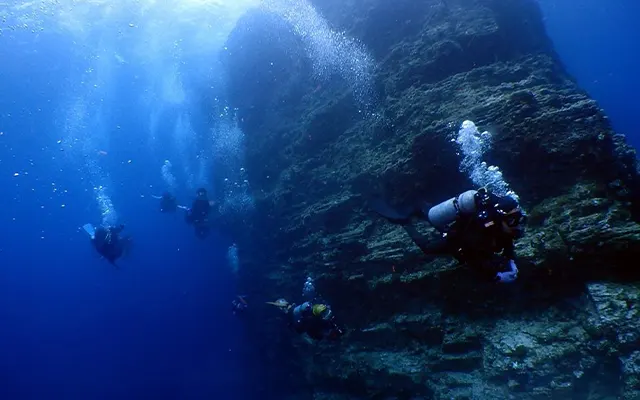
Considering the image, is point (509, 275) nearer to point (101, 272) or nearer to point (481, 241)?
point (481, 241)

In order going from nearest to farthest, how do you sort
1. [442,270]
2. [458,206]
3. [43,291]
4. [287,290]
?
[458,206] → [442,270] → [287,290] → [43,291]

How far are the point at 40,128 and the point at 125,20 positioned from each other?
20.6 meters

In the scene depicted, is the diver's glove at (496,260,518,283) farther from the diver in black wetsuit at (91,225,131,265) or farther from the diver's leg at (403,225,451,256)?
the diver in black wetsuit at (91,225,131,265)

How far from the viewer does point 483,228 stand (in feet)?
12.9

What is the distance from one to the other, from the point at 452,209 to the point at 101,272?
9857cm

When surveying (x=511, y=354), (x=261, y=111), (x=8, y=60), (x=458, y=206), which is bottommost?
(x=511, y=354)

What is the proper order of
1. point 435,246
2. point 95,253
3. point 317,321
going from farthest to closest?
point 95,253 → point 317,321 → point 435,246

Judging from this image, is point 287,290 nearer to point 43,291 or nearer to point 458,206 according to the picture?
point 458,206

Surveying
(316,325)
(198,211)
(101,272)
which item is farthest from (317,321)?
(101,272)

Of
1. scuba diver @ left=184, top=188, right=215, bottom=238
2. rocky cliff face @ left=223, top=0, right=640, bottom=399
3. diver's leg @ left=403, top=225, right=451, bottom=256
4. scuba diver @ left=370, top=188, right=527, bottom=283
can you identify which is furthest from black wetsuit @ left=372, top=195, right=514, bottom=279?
scuba diver @ left=184, top=188, right=215, bottom=238

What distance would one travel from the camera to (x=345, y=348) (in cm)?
1034

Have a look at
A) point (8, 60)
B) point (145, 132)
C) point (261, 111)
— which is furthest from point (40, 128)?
point (261, 111)

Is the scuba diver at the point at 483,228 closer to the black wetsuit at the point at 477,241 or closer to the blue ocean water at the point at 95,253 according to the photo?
the black wetsuit at the point at 477,241

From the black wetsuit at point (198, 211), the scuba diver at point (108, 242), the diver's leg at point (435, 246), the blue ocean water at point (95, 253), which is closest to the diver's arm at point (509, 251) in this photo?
the diver's leg at point (435, 246)
